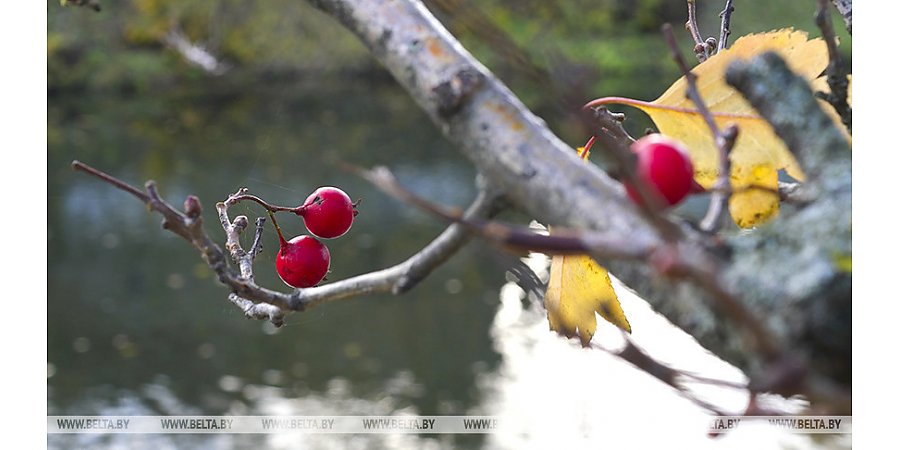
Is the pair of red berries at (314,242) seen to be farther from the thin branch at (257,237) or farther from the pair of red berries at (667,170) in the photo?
the pair of red berries at (667,170)

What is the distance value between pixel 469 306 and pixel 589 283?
12.4 ft

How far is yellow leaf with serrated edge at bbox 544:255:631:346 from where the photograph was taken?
386mm

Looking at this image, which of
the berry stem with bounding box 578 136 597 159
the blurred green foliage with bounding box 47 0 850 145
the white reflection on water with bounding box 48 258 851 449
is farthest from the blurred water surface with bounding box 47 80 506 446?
the berry stem with bounding box 578 136 597 159

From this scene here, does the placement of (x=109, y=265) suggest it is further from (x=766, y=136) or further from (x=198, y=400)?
(x=766, y=136)

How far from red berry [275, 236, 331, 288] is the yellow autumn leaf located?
17cm

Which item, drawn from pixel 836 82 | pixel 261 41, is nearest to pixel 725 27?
pixel 836 82

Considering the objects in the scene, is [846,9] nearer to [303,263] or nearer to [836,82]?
[836,82]

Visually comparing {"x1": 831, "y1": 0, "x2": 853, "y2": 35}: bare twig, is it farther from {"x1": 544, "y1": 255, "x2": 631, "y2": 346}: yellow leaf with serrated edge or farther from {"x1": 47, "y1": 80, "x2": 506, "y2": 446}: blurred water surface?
{"x1": 47, "y1": 80, "x2": 506, "y2": 446}: blurred water surface

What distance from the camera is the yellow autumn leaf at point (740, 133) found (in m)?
0.34

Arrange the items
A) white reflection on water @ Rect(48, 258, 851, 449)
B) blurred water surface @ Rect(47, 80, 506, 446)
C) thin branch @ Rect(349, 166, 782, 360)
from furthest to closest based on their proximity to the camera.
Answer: blurred water surface @ Rect(47, 80, 506, 446) → white reflection on water @ Rect(48, 258, 851, 449) → thin branch @ Rect(349, 166, 782, 360)

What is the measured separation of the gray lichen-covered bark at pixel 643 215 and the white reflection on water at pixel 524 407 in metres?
1.88

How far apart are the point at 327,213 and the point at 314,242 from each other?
0.02 m

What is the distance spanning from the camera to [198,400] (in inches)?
137
